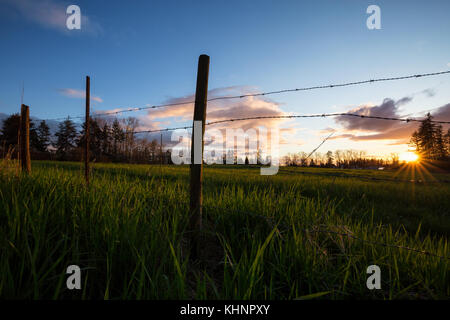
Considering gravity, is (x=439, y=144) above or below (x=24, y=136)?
above

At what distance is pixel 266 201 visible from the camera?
400 centimetres

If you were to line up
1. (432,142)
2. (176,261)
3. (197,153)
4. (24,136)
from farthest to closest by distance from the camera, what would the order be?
(432,142)
(24,136)
(197,153)
(176,261)

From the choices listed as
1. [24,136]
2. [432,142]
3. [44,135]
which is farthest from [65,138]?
[432,142]

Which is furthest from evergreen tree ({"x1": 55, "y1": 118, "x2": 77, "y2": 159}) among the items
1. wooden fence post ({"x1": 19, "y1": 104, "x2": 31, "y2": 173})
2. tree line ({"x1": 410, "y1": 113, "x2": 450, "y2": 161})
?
tree line ({"x1": 410, "y1": 113, "x2": 450, "y2": 161})

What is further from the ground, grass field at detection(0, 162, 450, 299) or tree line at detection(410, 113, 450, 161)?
tree line at detection(410, 113, 450, 161)

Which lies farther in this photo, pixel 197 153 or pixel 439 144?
pixel 439 144

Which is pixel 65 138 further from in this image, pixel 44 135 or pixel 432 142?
pixel 432 142

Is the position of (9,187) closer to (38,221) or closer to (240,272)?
(38,221)

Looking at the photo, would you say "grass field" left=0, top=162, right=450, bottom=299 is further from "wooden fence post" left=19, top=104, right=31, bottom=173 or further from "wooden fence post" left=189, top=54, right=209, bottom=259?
"wooden fence post" left=19, top=104, right=31, bottom=173

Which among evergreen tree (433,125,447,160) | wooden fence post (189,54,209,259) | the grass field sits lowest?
the grass field

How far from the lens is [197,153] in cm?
283

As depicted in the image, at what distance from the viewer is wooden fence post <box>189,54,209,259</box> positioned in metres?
2.79

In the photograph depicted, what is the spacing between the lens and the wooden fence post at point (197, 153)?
110 inches
